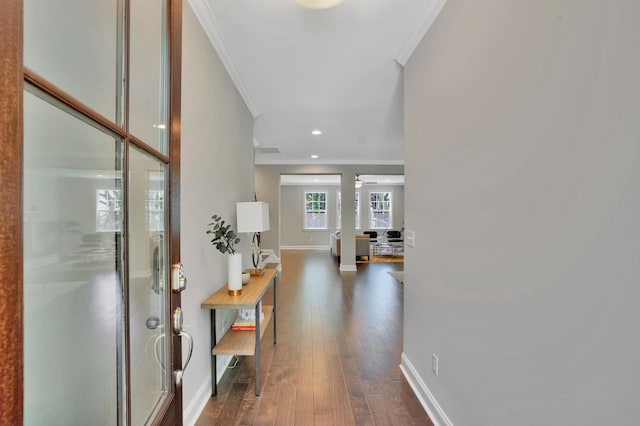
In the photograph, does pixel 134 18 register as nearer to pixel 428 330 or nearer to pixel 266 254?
pixel 428 330

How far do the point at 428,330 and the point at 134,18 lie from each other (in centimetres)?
216

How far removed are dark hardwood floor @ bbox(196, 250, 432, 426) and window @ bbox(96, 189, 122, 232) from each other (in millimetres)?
1671

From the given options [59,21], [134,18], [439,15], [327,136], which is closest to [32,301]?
[59,21]

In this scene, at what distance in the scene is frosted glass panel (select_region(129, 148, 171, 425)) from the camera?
858 mm

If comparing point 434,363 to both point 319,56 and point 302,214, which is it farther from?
point 302,214

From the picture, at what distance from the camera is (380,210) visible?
11.6 m

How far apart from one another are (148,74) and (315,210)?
1060 centimetres

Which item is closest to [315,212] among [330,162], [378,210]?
[378,210]

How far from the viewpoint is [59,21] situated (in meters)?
0.62

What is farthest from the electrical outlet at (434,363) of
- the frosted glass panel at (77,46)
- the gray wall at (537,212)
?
the frosted glass panel at (77,46)

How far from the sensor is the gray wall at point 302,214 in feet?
37.4

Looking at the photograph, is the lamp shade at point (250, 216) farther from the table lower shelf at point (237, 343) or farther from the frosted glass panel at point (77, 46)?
the frosted glass panel at point (77, 46)

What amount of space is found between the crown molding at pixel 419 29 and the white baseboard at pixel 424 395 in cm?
244

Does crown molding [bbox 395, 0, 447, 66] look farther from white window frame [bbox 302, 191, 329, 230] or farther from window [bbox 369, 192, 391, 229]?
window [bbox 369, 192, 391, 229]
